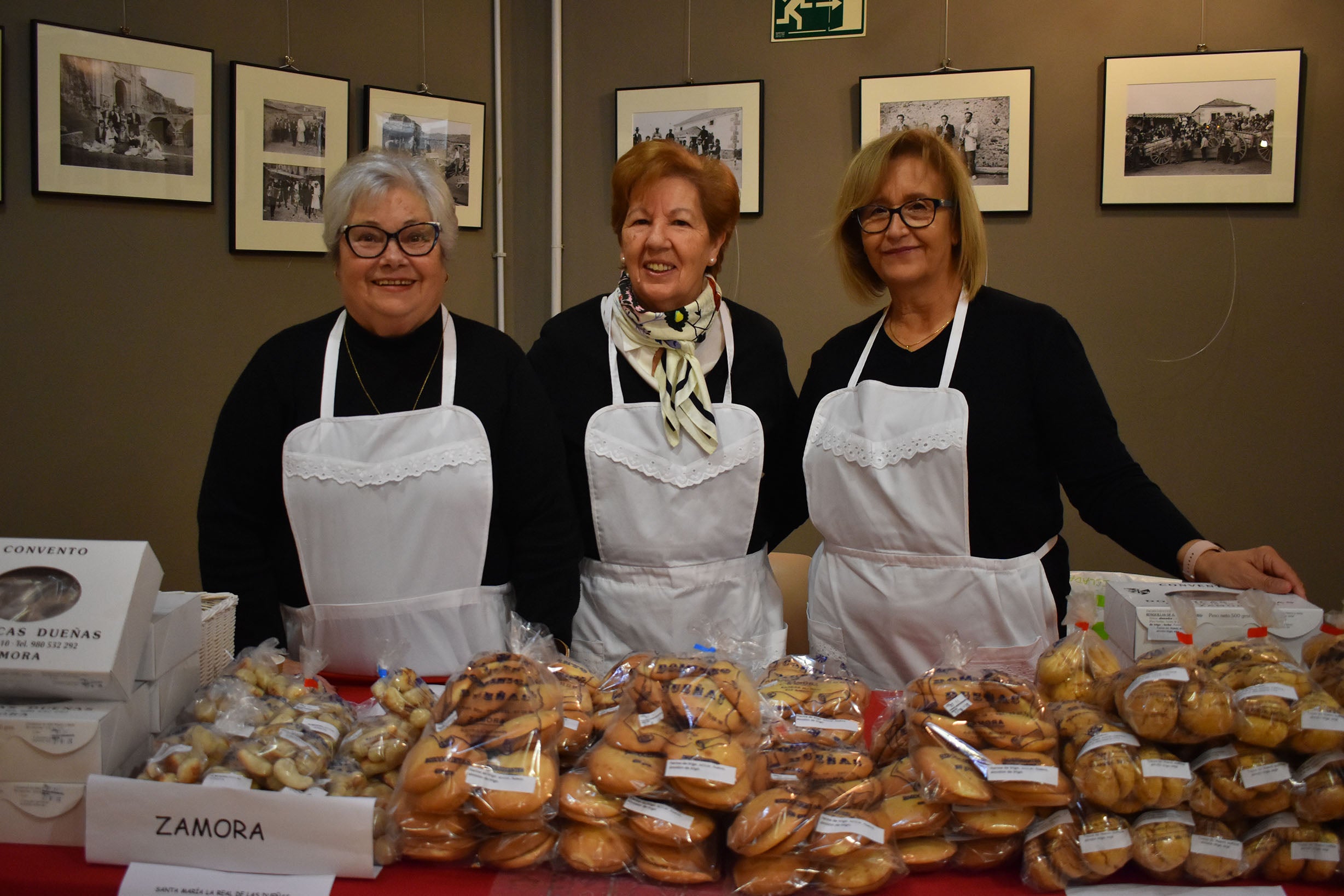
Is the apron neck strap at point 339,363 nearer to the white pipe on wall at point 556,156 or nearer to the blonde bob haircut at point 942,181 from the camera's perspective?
the blonde bob haircut at point 942,181

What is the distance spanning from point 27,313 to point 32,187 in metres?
0.36

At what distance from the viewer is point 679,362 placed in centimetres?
210

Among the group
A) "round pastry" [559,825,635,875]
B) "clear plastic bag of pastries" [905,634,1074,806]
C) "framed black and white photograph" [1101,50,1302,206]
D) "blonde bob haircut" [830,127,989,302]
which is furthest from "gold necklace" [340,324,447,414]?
"framed black and white photograph" [1101,50,1302,206]

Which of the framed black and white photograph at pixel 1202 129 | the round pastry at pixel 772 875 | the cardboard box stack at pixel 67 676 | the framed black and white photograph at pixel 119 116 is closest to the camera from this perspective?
the round pastry at pixel 772 875

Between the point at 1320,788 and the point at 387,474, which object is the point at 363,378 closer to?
the point at 387,474

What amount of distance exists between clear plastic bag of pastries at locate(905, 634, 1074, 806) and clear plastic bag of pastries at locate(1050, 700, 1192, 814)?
3 cm

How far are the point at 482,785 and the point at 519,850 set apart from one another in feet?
0.31

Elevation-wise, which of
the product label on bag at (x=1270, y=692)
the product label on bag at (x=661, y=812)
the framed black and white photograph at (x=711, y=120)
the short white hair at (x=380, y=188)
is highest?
the framed black and white photograph at (x=711, y=120)

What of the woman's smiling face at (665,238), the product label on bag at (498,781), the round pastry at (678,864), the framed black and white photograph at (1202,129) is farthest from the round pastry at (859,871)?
the framed black and white photograph at (1202,129)

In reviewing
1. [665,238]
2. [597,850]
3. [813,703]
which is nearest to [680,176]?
[665,238]

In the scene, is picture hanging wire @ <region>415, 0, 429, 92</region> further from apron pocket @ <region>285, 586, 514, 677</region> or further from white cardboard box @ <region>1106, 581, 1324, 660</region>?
white cardboard box @ <region>1106, 581, 1324, 660</region>

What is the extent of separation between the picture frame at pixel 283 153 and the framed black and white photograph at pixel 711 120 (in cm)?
108

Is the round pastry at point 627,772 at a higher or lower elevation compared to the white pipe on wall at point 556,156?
lower

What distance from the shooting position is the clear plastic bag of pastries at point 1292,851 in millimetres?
1089
